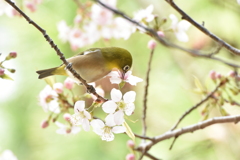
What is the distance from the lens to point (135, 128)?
8.32 ft

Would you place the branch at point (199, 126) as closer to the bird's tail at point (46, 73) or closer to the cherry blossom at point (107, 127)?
the cherry blossom at point (107, 127)

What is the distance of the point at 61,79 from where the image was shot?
2.56 metres

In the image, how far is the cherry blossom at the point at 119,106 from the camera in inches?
35.5

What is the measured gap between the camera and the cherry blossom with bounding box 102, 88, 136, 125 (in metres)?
0.90

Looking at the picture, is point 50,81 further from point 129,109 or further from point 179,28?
point 179,28

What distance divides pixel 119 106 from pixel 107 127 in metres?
0.08

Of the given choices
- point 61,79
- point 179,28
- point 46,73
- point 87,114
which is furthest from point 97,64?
point 61,79

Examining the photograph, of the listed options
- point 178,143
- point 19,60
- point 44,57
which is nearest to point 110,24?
point 44,57

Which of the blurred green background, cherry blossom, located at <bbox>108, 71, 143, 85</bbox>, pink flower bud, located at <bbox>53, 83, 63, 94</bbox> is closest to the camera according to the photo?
cherry blossom, located at <bbox>108, 71, 143, 85</bbox>

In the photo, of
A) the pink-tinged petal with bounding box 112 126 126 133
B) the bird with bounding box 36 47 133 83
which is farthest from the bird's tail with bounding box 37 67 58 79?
the pink-tinged petal with bounding box 112 126 126 133

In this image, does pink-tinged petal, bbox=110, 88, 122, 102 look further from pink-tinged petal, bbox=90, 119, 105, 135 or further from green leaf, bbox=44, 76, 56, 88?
green leaf, bbox=44, 76, 56, 88

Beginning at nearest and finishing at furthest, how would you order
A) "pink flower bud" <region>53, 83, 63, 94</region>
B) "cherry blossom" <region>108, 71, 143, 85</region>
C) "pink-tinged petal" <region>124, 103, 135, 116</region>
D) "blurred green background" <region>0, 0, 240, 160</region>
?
"pink-tinged petal" <region>124, 103, 135, 116</region>, "cherry blossom" <region>108, 71, 143, 85</region>, "pink flower bud" <region>53, 83, 63, 94</region>, "blurred green background" <region>0, 0, 240, 160</region>

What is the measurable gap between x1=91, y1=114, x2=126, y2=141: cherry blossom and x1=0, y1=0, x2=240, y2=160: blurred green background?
4.95 ft

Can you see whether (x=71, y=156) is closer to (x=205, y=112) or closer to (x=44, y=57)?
(x=44, y=57)
